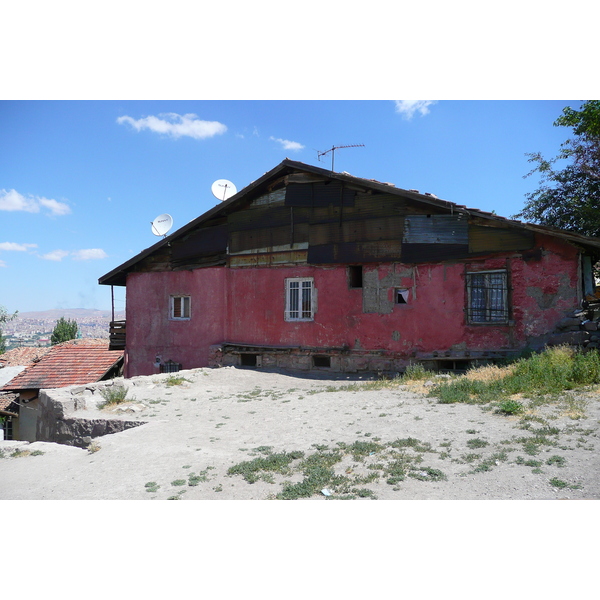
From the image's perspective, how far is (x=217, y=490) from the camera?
5.22 metres

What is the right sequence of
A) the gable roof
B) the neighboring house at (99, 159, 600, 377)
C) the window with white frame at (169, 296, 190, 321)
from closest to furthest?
the gable roof
the neighboring house at (99, 159, 600, 377)
the window with white frame at (169, 296, 190, 321)

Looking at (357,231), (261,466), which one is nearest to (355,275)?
(357,231)

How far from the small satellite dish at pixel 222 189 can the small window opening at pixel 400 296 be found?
8095 millimetres

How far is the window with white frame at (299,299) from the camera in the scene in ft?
51.1

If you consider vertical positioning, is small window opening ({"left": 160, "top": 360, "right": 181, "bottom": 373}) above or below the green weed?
below

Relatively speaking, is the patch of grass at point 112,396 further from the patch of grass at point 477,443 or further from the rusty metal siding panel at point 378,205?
the rusty metal siding panel at point 378,205

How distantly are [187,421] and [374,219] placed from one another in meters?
8.71

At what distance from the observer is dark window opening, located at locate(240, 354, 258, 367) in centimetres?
1653

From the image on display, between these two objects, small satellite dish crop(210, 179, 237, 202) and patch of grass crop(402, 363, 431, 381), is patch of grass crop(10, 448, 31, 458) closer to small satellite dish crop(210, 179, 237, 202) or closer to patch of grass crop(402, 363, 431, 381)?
patch of grass crop(402, 363, 431, 381)

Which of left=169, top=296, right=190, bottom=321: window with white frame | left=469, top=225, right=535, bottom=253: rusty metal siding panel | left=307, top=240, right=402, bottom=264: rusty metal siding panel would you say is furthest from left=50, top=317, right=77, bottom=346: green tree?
left=469, top=225, right=535, bottom=253: rusty metal siding panel

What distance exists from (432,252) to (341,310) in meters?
3.40

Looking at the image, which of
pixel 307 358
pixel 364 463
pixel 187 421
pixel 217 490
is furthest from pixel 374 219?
pixel 217 490

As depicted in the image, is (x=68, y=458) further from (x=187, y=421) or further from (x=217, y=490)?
(x=217, y=490)

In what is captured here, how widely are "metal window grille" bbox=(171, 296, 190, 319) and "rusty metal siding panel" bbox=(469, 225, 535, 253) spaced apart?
10.7 m
